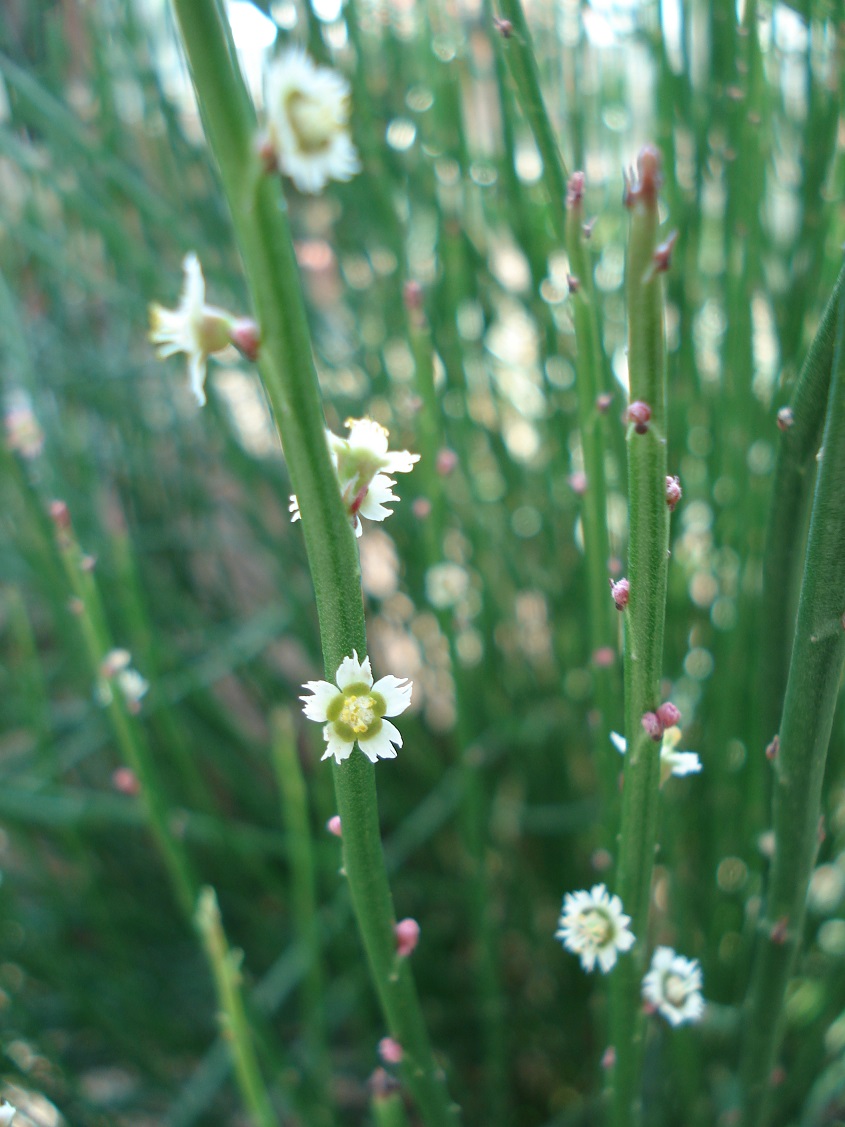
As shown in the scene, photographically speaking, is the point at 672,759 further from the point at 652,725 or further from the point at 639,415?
the point at 639,415

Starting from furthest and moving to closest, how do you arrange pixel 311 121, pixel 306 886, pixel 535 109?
1. pixel 306 886
2. pixel 535 109
3. pixel 311 121

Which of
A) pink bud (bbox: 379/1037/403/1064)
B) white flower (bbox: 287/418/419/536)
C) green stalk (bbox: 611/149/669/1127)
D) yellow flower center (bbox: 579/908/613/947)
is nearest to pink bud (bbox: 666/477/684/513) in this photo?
green stalk (bbox: 611/149/669/1127)

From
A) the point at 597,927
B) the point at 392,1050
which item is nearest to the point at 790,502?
the point at 597,927

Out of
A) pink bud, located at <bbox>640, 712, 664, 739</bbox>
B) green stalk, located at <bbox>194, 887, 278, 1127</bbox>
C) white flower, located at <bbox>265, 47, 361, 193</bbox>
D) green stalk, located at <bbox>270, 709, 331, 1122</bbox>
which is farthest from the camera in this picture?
green stalk, located at <bbox>270, 709, 331, 1122</bbox>

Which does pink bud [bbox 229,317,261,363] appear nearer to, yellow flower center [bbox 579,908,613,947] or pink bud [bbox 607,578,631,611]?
pink bud [bbox 607,578,631,611]

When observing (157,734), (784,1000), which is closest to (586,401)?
(784,1000)

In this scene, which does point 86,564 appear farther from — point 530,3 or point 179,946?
point 530,3
